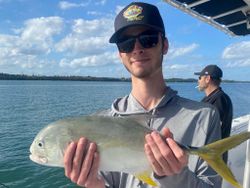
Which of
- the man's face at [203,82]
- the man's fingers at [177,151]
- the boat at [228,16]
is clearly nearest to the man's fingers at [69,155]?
the man's fingers at [177,151]

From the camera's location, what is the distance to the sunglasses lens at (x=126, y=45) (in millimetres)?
2846

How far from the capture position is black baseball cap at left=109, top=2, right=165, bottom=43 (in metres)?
2.83

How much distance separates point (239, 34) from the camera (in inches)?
292

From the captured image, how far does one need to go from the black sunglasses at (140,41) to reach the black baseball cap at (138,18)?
0.06m

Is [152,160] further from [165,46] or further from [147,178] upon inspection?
[165,46]

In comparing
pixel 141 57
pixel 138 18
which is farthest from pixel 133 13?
pixel 141 57

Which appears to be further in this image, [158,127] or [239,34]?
[239,34]

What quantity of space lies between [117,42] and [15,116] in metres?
28.3

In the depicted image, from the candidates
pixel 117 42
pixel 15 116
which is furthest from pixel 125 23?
pixel 15 116

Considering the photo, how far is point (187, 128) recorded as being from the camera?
106 inches

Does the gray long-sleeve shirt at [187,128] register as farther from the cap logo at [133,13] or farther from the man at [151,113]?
the cap logo at [133,13]

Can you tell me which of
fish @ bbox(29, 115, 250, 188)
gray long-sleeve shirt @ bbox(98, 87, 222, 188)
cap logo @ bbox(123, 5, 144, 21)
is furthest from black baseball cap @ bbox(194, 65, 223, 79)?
fish @ bbox(29, 115, 250, 188)

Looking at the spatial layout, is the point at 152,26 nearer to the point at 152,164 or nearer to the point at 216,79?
the point at 152,164

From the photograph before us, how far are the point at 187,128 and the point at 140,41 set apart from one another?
0.77m
